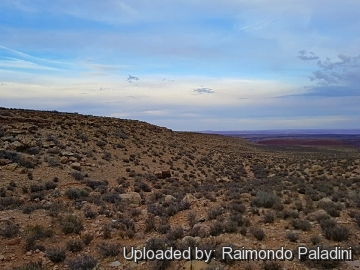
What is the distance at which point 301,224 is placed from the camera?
27.0ft

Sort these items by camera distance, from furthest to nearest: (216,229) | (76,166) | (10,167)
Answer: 1. (76,166)
2. (10,167)
3. (216,229)

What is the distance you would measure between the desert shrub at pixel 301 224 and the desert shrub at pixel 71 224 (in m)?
5.83

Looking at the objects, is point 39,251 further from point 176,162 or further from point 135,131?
point 135,131

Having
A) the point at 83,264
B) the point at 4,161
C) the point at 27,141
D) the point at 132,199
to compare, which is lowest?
the point at 132,199

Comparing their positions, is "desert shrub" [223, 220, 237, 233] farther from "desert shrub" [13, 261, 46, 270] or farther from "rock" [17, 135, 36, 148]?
"rock" [17, 135, 36, 148]

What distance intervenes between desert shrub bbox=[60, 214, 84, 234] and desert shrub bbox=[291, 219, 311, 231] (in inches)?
230

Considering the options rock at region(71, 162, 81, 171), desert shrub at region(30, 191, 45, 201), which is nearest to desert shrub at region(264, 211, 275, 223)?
desert shrub at region(30, 191, 45, 201)

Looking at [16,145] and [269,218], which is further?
[16,145]

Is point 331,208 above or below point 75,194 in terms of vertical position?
above

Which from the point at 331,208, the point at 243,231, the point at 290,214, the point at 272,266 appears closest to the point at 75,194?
the point at 243,231

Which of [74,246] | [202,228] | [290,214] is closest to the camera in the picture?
[74,246]

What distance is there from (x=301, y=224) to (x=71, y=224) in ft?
20.4

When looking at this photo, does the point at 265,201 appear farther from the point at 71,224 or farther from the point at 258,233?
the point at 71,224

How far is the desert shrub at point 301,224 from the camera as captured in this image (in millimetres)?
8130
